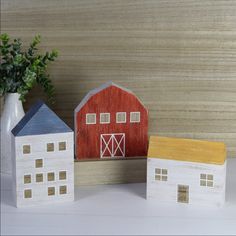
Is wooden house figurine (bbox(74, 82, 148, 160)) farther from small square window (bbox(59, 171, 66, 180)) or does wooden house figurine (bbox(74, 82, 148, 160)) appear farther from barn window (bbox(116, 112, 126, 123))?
small square window (bbox(59, 171, 66, 180))

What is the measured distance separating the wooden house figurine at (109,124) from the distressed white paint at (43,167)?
0.10 m

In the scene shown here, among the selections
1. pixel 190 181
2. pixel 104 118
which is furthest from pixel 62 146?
pixel 190 181

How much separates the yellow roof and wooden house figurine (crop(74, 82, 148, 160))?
89mm

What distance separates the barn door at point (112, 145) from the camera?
100 centimetres

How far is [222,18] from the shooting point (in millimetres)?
1145

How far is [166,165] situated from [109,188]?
15 cm

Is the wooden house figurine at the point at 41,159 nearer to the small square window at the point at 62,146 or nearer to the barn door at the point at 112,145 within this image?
the small square window at the point at 62,146

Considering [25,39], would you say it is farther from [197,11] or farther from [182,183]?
[182,183]

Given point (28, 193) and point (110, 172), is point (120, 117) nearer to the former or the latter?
point (110, 172)

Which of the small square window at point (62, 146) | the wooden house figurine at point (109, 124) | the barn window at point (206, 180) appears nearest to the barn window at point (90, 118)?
the wooden house figurine at point (109, 124)

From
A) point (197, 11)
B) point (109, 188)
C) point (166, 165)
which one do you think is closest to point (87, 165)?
point (109, 188)

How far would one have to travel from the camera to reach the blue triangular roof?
0.87m

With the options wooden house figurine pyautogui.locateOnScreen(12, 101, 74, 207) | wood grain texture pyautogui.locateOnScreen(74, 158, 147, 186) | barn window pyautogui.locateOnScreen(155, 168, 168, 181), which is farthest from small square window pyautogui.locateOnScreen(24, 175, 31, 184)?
barn window pyautogui.locateOnScreen(155, 168, 168, 181)

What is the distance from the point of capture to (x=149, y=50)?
1.15 meters
